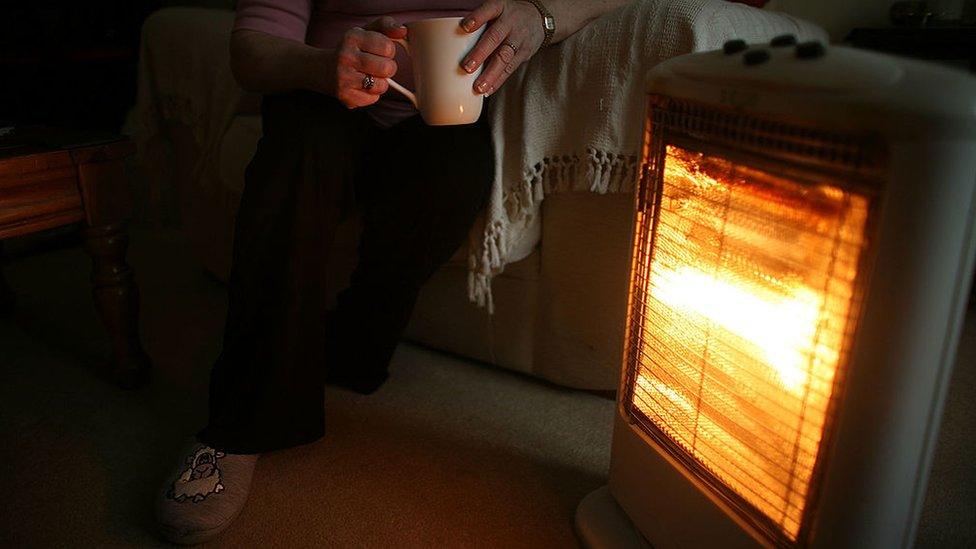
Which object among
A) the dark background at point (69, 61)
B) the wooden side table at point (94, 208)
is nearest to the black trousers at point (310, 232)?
the wooden side table at point (94, 208)

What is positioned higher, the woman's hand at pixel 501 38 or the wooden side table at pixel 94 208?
the woman's hand at pixel 501 38

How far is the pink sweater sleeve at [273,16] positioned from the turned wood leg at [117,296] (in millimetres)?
357

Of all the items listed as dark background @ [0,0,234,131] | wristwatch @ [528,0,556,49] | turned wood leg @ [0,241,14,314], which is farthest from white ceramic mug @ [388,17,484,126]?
dark background @ [0,0,234,131]

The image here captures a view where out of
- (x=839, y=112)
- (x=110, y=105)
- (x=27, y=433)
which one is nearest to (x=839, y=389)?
(x=839, y=112)

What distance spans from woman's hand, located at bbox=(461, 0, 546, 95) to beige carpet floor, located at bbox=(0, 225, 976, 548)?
504 millimetres

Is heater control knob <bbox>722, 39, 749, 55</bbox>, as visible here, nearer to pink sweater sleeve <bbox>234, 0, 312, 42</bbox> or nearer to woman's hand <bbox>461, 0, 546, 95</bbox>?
woman's hand <bbox>461, 0, 546, 95</bbox>

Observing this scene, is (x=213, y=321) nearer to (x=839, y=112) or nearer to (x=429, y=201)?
(x=429, y=201)

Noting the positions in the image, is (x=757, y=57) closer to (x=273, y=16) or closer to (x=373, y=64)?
(x=373, y=64)

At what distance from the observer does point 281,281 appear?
805mm

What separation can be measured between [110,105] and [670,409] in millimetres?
1959

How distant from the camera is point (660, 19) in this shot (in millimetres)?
812

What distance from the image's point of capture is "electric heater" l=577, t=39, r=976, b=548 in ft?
1.37

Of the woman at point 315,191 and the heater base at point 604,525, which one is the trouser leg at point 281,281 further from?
the heater base at point 604,525

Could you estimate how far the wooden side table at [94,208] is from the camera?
0.89 metres
